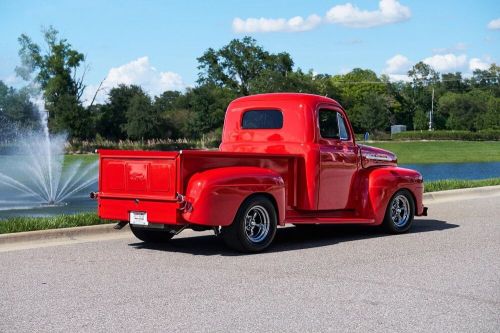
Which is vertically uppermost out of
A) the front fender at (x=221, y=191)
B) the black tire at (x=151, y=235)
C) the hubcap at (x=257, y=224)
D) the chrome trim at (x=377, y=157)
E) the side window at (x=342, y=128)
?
the side window at (x=342, y=128)

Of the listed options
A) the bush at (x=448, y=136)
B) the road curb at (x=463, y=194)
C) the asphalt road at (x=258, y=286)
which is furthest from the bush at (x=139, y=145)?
the asphalt road at (x=258, y=286)

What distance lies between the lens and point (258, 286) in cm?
709

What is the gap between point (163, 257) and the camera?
29.0 feet

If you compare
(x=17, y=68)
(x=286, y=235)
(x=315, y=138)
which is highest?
(x=17, y=68)

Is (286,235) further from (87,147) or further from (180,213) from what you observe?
(87,147)

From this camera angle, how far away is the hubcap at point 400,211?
37.0 feet

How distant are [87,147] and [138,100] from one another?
987 centimetres

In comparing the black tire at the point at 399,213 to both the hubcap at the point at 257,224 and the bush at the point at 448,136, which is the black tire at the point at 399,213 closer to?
the hubcap at the point at 257,224

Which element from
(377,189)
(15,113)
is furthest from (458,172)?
(15,113)

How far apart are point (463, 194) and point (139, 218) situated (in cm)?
1098

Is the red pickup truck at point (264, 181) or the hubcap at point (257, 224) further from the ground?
the red pickup truck at point (264, 181)

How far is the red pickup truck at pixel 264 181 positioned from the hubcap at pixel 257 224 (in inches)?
0.5

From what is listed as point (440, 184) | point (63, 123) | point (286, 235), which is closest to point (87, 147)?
point (63, 123)

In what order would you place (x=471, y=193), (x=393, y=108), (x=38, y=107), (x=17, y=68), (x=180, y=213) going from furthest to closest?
(x=393, y=108)
(x=17, y=68)
(x=38, y=107)
(x=471, y=193)
(x=180, y=213)
